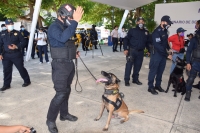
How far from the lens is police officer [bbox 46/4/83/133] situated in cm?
230

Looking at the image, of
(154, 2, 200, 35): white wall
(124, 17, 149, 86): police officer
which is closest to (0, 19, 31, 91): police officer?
(124, 17, 149, 86): police officer

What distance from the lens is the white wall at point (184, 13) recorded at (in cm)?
859

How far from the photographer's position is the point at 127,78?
494cm

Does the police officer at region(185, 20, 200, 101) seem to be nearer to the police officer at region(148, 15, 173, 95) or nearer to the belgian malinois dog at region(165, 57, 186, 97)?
the belgian malinois dog at region(165, 57, 186, 97)

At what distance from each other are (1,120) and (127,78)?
3.17 m

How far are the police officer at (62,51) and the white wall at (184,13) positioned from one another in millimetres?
7902

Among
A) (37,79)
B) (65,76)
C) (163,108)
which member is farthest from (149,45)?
Answer: (37,79)

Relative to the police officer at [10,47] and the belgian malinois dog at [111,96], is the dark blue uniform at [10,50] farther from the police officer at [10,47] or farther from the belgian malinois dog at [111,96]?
the belgian malinois dog at [111,96]

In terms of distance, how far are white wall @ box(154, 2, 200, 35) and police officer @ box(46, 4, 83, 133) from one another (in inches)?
311

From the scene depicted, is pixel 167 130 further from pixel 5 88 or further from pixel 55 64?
pixel 5 88

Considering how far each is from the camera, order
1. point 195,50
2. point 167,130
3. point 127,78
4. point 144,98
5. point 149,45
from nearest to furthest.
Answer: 1. point 167,130
2. point 195,50
3. point 144,98
4. point 149,45
5. point 127,78

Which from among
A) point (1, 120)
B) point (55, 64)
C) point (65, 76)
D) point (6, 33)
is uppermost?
point (6, 33)

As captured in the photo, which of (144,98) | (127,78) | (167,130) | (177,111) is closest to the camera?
(167,130)

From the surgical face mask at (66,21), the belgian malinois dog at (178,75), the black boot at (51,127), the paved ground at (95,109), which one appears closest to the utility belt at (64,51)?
the surgical face mask at (66,21)
